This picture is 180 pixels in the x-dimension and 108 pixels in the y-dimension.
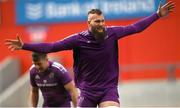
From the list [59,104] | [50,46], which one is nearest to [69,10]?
[59,104]

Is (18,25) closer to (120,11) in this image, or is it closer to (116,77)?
(120,11)

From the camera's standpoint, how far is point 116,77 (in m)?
7.93

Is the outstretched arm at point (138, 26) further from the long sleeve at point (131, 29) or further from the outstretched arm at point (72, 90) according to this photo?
the outstretched arm at point (72, 90)

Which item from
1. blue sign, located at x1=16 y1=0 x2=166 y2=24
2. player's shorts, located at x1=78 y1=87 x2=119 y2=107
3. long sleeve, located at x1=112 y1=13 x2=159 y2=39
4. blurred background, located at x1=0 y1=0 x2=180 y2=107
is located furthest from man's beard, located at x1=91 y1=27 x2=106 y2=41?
blue sign, located at x1=16 y1=0 x2=166 y2=24

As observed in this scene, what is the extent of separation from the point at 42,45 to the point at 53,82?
1.71m

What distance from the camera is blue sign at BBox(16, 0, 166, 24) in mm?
16953

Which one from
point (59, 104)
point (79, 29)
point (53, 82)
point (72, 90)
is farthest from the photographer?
point (79, 29)

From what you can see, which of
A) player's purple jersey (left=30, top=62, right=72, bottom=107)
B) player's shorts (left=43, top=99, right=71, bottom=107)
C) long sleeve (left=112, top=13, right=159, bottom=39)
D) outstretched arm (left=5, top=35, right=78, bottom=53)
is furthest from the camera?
player's shorts (left=43, top=99, right=71, bottom=107)

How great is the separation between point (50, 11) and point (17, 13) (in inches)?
44.5

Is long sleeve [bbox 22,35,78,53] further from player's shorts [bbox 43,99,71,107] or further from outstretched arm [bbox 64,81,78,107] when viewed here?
player's shorts [bbox 43,99,71,107]

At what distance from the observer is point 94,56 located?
7.88 metres

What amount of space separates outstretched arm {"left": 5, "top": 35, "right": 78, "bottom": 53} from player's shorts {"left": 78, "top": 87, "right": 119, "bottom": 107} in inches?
24.1

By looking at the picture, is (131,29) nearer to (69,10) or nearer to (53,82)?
(53,82)

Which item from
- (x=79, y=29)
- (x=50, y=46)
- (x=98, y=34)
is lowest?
(x=79, y=29)
